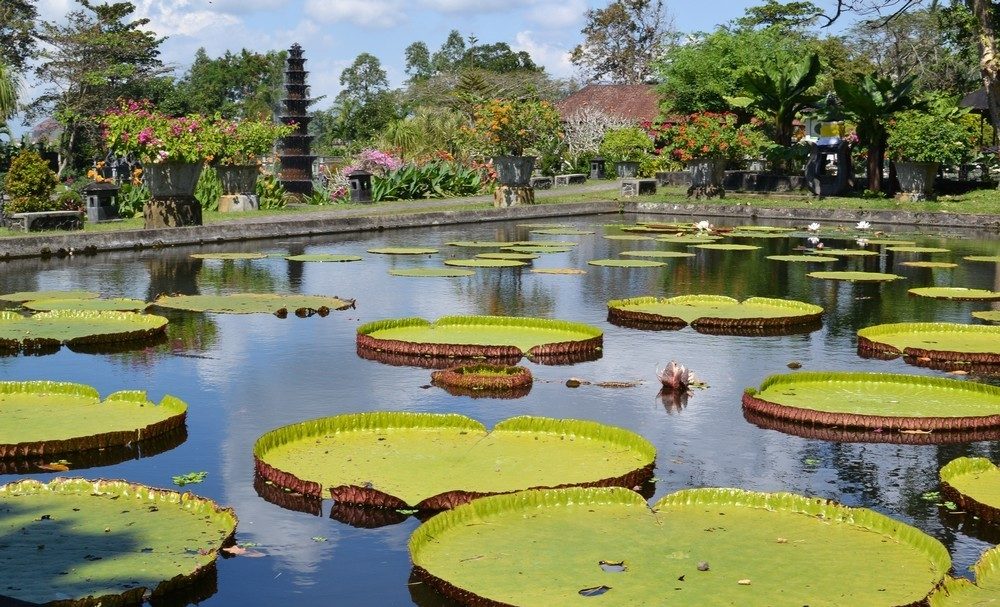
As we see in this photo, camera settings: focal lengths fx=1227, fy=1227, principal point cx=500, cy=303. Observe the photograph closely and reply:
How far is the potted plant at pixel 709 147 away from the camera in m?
24.5

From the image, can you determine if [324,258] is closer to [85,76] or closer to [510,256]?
[510,256]

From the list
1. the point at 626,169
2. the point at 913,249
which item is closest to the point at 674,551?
the point at 913,249

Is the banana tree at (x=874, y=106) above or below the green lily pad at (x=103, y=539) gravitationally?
above

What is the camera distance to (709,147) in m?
24.4

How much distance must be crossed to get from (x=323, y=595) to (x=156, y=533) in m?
0.60

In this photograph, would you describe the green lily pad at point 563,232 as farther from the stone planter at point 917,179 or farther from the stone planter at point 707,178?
the stone planter at point 917,179

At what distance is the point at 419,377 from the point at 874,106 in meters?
19.0

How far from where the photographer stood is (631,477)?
4531 mm

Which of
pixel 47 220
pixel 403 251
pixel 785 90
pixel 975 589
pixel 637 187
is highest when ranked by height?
pixel 785 90

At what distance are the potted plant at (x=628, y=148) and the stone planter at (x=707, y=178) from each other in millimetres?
5203

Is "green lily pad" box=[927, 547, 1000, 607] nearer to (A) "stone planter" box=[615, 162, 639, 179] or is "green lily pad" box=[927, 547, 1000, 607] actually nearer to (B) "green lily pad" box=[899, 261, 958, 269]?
(B) "green lily pad" box=[899, 261, 958, 269]

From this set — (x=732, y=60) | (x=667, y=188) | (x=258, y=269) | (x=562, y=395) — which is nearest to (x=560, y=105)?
(x=732, y=60)

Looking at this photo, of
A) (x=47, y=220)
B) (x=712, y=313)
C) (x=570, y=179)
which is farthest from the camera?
(x=570, y=179)

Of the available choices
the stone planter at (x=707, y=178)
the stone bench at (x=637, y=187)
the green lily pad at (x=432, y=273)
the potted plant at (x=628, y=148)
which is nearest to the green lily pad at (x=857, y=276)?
the green lily pad at (x=432, y=273)
